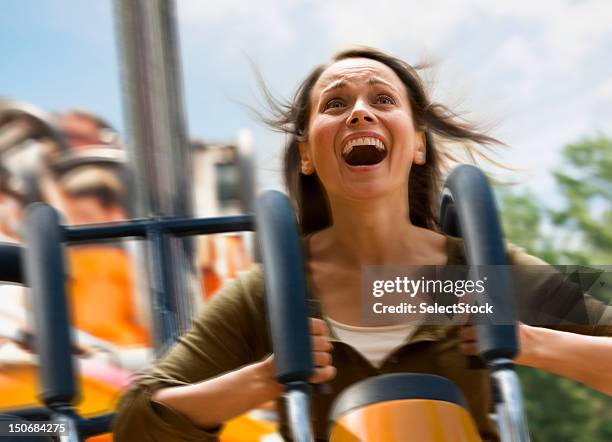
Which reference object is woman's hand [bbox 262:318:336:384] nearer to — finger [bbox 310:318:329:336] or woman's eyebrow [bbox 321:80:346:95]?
finger [bbox 310:318:329:336]

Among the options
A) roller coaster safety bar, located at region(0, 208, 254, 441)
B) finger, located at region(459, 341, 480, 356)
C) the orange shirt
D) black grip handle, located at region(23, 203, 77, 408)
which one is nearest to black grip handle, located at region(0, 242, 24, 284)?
roller coaster safety bar, located at region(0, 208, 254, 441)

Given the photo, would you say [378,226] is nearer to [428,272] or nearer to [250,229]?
[428,272]

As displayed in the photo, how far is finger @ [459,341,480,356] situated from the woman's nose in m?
0.16

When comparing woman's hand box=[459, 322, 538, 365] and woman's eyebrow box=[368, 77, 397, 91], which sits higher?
woman's eyebrow box=[368, 77, 397, 91]

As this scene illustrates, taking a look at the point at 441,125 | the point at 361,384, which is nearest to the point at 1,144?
the point at 441,125

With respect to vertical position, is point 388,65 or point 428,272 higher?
point 388,65

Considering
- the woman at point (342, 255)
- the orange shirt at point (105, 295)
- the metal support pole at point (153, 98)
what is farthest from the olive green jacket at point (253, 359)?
the orange shirt at point (105, 295)

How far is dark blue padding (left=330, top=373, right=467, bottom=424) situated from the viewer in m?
0.51

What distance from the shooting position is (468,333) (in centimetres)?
54

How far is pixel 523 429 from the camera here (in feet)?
1.56

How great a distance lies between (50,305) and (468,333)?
0.24m

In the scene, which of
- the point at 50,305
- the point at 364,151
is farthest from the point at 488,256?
the point at 50,305

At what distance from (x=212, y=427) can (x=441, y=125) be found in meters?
0.28

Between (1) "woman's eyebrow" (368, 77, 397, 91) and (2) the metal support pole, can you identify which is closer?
(1) "woman's eyebrow" (368, 77, 397, 91)
